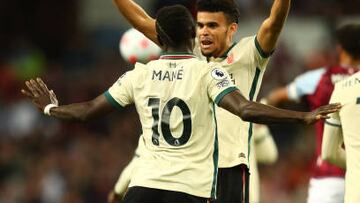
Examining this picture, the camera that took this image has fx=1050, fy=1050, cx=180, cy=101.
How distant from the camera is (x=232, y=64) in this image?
6988 mm

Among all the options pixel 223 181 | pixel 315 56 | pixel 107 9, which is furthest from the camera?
pixel 107 9

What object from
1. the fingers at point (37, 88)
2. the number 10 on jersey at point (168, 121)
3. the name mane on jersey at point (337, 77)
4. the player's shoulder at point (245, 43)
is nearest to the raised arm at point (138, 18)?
the player's shoulder at point (245, 43)

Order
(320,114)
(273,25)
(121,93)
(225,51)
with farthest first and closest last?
(225,51)
(273,25)
(121,93)
(320,114)

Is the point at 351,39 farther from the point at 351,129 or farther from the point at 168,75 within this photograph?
the point at 168,75

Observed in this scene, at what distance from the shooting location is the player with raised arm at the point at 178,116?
6141mm

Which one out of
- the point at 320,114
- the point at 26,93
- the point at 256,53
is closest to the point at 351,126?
the point at 256,53

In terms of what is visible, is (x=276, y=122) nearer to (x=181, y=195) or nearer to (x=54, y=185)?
(x=181, y=195)

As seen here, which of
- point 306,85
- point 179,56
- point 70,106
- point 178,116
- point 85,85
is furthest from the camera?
point 85,85

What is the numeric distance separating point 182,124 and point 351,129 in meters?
1.24

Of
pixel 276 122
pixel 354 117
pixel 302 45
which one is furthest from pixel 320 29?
pixel 276 122

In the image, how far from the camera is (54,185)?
13.3 m

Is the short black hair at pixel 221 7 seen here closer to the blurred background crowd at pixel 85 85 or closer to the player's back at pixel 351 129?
the player's back at pixel 351 129

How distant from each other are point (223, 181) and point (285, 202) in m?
5.87

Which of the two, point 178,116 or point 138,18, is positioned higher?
point 138,18
